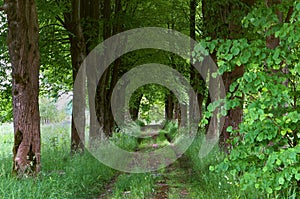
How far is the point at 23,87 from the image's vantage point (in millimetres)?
6789

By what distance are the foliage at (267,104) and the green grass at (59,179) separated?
10.00 ft

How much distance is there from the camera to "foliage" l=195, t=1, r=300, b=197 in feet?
13.2

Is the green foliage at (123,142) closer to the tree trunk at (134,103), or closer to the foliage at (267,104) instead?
the tree trunk at (134,103)

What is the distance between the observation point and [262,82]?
169 inches

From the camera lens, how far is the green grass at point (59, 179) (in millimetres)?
5491

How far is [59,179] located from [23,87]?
1.97 metres

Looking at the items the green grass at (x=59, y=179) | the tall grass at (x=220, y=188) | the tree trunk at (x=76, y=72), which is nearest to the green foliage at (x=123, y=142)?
the tree trunk at (x=76, y=72)

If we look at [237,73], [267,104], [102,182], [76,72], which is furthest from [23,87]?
[237,73]

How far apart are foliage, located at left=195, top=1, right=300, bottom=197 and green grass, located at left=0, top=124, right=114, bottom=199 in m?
3.05

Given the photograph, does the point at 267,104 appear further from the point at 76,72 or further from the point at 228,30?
the point at 76,72

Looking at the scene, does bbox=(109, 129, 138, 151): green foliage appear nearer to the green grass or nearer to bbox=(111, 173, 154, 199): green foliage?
the green grass

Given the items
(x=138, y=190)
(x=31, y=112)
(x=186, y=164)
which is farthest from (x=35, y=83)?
(x=186, y=164)

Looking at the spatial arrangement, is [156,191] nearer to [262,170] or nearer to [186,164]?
[262,170]

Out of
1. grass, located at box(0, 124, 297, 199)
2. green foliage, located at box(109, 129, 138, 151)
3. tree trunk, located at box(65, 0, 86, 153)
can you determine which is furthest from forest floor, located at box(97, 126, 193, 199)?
green foliage, located at box(109, 129, 138, 151)
